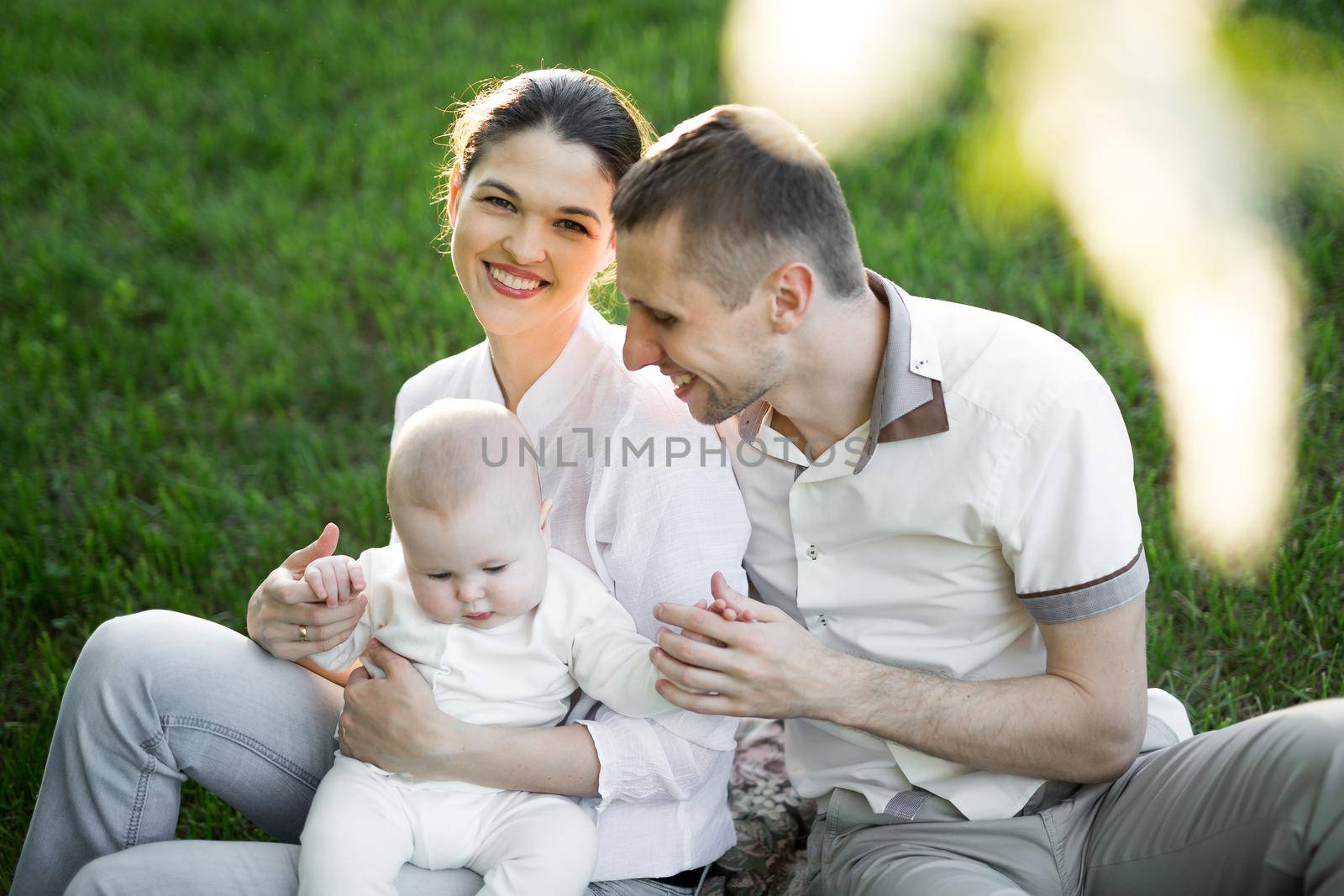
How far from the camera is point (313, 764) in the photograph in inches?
92.1

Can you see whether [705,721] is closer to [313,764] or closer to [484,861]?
[484,861]

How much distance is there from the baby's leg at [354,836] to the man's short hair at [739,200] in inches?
41.4

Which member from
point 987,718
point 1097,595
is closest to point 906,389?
point 1097,595

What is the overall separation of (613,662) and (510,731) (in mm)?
221

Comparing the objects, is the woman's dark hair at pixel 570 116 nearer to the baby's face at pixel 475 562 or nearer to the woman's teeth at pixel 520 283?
the woman's teeth at pixel 520 283

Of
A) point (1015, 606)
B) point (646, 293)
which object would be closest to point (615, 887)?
point (1015, 606)

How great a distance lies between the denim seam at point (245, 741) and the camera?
223 cm

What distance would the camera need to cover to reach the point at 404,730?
6.93 ft

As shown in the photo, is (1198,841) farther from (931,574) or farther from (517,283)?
(517,283)

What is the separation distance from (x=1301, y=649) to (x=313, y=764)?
2.22 metres

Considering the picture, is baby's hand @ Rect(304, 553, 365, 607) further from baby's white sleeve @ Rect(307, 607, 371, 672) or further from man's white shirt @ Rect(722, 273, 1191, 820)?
man's white shirt @ Rect(722, 273, 1191, 820)

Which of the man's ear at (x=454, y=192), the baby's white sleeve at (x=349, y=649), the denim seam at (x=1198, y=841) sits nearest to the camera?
the denim seam at (x=1198, y=841)

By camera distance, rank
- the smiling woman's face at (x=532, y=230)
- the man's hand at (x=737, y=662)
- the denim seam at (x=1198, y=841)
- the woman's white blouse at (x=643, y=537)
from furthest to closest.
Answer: the smiling woman's face at (x=532, y=230) → the woman's white blouse at (x=643, y=537) → the man's hand at (x=737, y=662) → the denim seam at (x=1198, y=841)

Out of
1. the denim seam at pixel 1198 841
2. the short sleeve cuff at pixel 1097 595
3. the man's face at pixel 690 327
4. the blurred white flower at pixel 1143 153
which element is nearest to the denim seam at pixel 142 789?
the man's face at pixel 690 327
